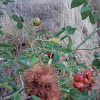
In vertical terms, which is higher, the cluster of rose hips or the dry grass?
the dry grass

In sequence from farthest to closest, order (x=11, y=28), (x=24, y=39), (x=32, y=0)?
(x=32, y=0) < (x=11, y=28) < (x=24, y=39)

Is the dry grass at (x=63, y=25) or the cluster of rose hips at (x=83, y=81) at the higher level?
the dry grass at (x=63, y=25)

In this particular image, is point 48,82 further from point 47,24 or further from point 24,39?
point 47,24

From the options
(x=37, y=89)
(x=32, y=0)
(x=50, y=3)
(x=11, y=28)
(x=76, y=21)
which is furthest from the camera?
(x=50, y=3)

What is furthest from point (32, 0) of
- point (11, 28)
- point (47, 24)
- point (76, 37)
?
point (76, 37)

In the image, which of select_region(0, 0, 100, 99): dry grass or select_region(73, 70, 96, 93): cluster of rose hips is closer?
select_region(73, 70, 96, 93): cluster of rose hips

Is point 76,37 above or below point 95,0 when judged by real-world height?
below

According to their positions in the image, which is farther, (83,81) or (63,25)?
(63,25)

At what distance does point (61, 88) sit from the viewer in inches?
21.5

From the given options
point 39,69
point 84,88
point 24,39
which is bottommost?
point 84,88

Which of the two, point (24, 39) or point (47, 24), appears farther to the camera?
point (47, 24)

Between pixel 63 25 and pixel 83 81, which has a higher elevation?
pixel 63 25

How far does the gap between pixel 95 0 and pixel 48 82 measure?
3063mm

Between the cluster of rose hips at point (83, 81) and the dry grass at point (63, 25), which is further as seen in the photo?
the dry grass at point (63, 25)
